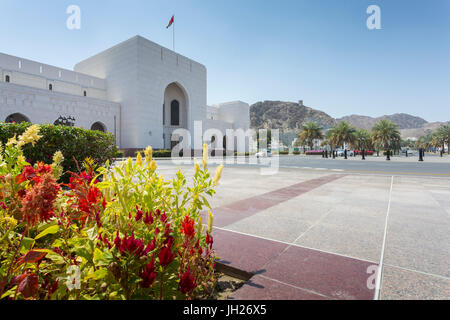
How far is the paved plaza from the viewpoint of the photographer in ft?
5.69

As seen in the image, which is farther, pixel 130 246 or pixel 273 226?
pixel 273 226

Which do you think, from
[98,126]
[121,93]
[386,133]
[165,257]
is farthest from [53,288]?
[386,133]

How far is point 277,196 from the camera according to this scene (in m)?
5.39

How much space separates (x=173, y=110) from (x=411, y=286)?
39672 millimetres

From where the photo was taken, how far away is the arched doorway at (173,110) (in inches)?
1494

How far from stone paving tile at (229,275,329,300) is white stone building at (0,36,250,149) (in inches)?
1190

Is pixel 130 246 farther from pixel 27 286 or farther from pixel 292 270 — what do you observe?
pixel 292 270

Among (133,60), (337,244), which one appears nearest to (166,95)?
(133,60)

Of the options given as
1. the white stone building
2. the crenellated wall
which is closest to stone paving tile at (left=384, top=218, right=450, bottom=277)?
the crenellated wall

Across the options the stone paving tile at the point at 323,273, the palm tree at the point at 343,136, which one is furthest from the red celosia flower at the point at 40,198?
the palm tree at the point at 343,136

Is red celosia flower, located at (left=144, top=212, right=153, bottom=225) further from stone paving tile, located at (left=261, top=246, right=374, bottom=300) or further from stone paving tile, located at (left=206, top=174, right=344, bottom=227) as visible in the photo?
stone paving tile, located at (left=206, top=174, right=344, bottom=227)

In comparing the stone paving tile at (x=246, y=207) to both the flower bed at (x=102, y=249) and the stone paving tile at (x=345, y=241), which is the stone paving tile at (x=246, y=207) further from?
the flower bed at (x=102, y=249)

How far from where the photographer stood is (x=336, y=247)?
2.50 metres

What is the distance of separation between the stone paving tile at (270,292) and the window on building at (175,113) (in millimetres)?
38722
